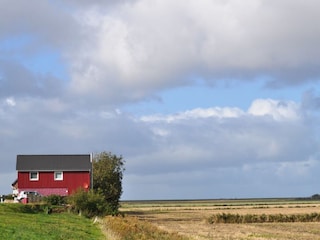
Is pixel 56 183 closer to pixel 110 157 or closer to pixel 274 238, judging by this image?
pixel 110 157

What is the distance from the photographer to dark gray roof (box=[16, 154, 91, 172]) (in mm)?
81750

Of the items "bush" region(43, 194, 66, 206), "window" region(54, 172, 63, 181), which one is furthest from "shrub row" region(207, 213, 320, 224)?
"window" region(54, 172, 63, 181)

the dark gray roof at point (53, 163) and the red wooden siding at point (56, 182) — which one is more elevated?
the dark gray roof at point (53, 163)

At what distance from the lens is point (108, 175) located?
8606cm

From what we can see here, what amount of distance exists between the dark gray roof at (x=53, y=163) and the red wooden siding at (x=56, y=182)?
62 cm

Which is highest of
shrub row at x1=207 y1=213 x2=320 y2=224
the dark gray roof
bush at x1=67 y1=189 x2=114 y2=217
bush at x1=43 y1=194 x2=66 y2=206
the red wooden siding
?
the dark gray roof

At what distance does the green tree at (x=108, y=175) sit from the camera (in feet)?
281

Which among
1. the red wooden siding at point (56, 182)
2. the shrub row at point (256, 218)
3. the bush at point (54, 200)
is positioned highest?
the red wooden siding at point (56, 182)

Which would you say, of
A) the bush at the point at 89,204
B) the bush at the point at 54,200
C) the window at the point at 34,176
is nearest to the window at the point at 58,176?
the window at the point at 34,176

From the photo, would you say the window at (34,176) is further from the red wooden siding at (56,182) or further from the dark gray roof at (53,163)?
the dark gray roof at (53,163)

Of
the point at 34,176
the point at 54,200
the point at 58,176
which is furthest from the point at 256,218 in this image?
the point at 34,176

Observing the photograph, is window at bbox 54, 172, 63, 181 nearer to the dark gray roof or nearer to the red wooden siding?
the red wooden siding

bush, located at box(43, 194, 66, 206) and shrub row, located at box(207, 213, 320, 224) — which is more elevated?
bush, located at box(43, 194, 66, 206)

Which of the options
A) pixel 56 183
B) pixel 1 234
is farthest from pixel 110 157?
pixel 1 234
